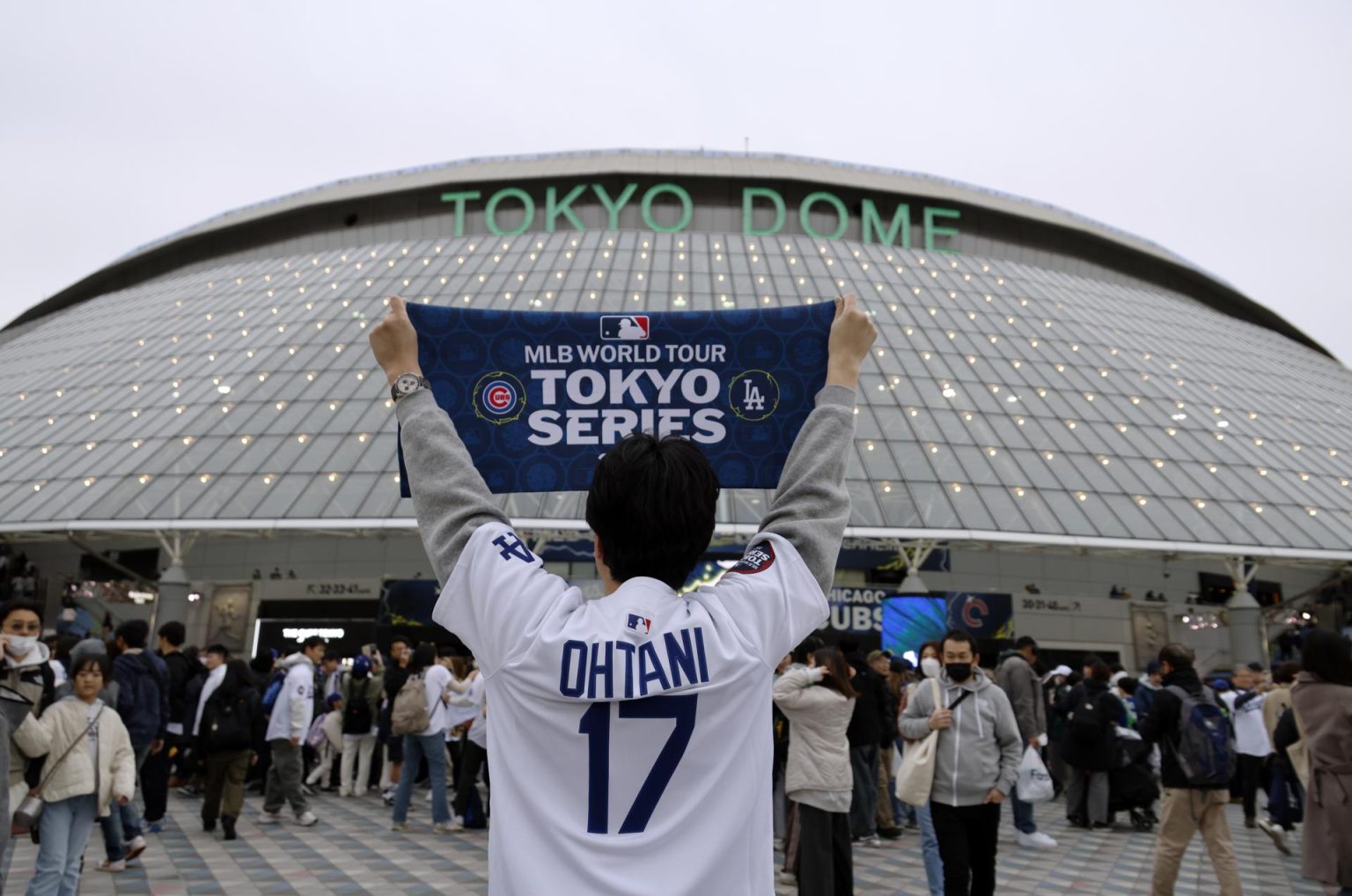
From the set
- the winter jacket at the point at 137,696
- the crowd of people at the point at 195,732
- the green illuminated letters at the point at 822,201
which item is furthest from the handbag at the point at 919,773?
the green illuminated letters at the point at 822,201

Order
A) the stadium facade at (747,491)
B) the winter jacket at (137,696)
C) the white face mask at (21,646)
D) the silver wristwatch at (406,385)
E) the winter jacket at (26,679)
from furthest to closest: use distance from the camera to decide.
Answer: the stadium facade at (747,491) → the winter jacket at (137,696) → the white face mask at (21,646) → the winter jacket at (26,679) → the silver wristwatch at (406,385)

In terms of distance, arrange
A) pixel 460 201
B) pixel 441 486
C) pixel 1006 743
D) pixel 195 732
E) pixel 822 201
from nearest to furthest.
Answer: pixel 441 486
pixel 1006 743
pixel 195 732
pixel 822 201
pixel 460 201

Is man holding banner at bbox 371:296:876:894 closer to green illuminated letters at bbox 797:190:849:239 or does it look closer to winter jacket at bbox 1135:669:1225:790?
winter jacket at bbox 1135:669:1225:790

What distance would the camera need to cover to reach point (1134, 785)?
40.5 ft

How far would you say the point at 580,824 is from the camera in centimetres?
178

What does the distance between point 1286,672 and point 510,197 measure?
33092 millimetres

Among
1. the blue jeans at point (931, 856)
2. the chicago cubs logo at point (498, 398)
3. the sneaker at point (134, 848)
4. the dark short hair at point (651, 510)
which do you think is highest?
the chicago cubs logo at point (498, 398)

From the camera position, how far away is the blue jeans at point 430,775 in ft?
35.8

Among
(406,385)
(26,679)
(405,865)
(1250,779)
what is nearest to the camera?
(406,385)

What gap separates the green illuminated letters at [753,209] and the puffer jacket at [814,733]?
30.1 meters

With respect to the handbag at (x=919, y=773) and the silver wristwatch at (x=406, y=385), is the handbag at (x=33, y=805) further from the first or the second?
the handbag at (x=919, y=773)

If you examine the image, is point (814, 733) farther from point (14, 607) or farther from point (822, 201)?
point (822, 201)

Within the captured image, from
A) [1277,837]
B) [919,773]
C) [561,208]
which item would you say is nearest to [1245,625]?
[1277,837]

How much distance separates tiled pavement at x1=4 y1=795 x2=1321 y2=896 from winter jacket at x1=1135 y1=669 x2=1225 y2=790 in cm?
197
